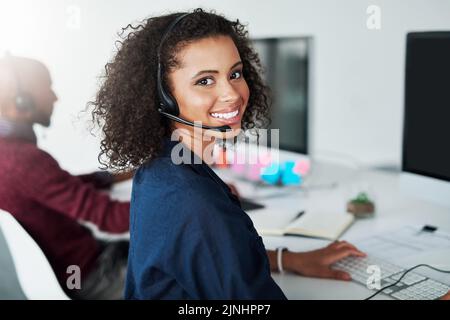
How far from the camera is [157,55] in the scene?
37.0 inches

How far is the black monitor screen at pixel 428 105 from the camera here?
1.19m

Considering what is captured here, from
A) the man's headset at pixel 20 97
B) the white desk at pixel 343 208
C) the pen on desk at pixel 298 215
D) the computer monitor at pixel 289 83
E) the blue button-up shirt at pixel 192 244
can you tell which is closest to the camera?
the blue button-up shirt at pixel 192 244

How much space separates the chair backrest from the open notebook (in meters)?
0.53

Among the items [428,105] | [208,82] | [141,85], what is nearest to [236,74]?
[208,82]

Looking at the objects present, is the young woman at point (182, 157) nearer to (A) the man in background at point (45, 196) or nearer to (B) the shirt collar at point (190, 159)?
(B) the shirt collar at point (190, 159)

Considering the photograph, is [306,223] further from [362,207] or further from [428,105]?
[428,105]

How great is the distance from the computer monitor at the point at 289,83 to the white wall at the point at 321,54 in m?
0.39

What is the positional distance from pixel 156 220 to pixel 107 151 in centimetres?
28

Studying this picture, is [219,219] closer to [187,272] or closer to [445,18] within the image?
[187,272]

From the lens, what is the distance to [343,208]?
5.05ft

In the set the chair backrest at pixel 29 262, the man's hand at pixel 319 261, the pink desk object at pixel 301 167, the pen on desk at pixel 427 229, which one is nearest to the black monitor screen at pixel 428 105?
the pen on desk at pixel 427 229

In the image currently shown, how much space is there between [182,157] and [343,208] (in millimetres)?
783

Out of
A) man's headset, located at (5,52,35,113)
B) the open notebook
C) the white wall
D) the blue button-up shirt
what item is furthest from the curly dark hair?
the white wall

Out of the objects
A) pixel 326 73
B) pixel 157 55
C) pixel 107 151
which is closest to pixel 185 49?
pixel 157 55
